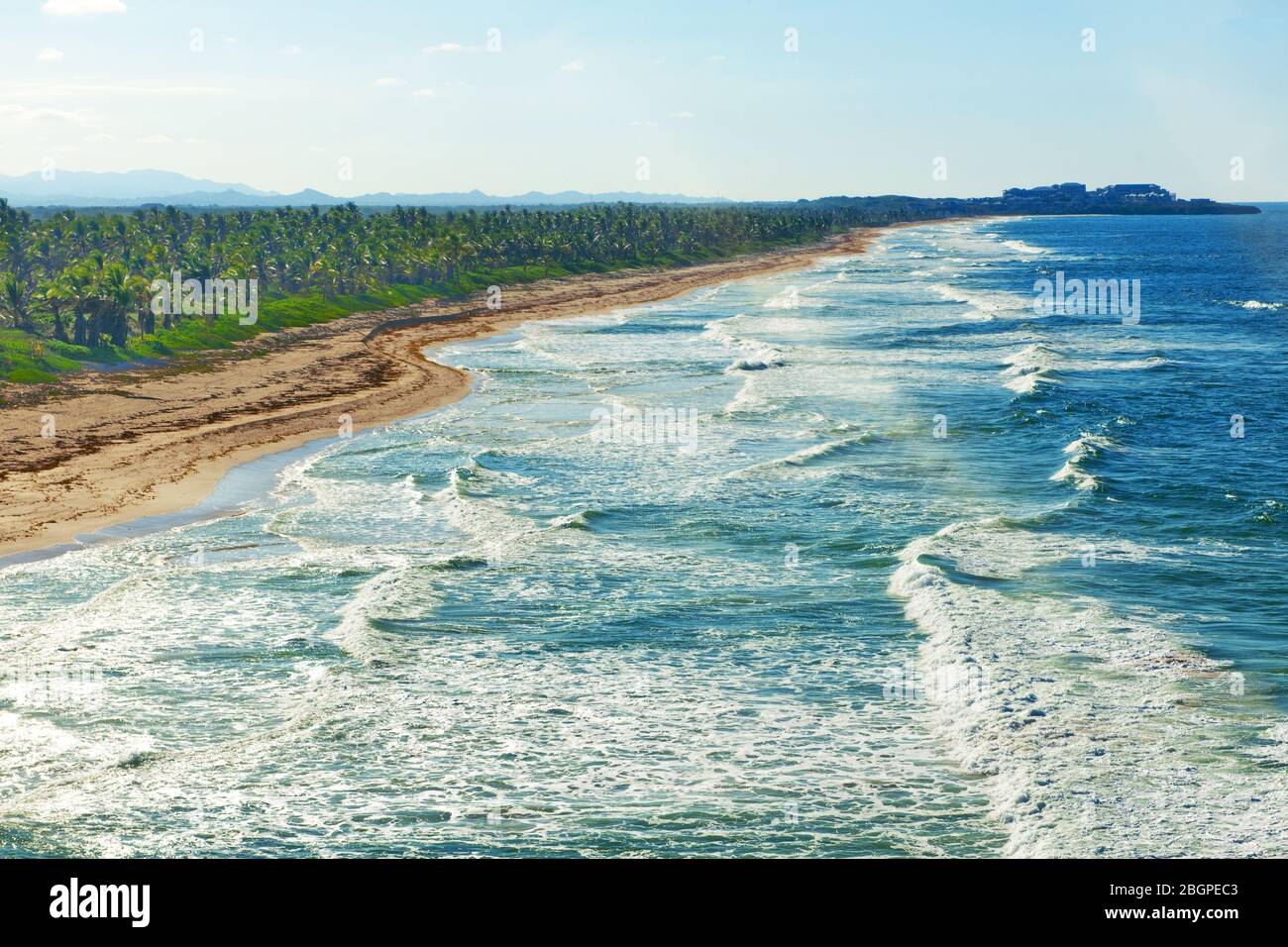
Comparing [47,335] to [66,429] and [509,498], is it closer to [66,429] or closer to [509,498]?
[66,429]

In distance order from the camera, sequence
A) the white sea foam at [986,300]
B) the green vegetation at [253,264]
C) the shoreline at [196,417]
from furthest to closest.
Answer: the white sea foam at [986,300] → the green vegetation at [253,264] → the shoreline at [196,417]

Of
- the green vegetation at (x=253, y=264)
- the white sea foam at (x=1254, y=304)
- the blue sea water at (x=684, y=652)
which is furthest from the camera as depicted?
the white sea foam at (x=1254, y=304)

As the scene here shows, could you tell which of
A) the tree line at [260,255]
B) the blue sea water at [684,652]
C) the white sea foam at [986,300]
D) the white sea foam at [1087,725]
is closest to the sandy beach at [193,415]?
the blue sea water at [684,652]

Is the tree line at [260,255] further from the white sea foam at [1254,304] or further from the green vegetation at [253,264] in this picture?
the white sea foam at [1254,304]

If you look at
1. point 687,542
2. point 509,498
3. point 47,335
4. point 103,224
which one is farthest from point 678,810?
point 103,224

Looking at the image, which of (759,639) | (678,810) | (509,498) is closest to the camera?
(678,810)

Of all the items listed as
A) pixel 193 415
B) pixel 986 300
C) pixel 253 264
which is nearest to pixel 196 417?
pixel 193 415
